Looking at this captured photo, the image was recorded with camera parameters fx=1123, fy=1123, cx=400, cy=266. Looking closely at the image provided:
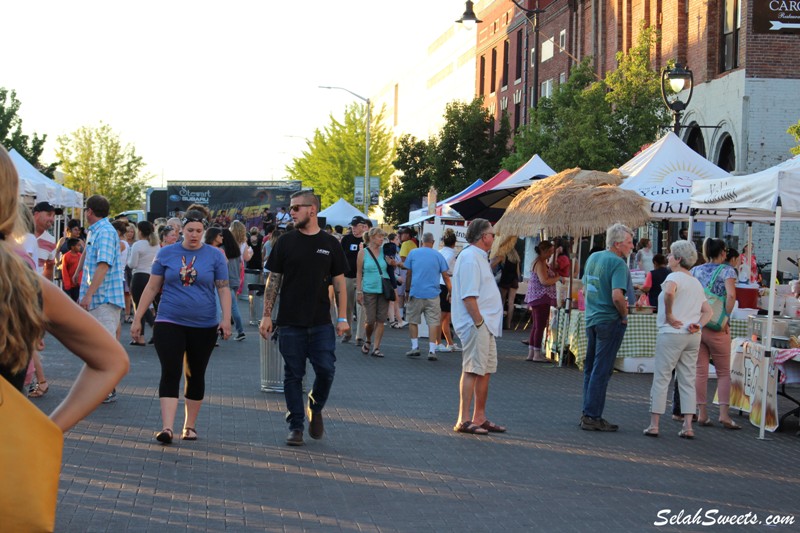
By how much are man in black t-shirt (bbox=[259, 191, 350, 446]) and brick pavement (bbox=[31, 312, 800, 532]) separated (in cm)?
42

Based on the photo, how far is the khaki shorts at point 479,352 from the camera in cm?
989

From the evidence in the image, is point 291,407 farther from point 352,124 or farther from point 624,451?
point 352,124

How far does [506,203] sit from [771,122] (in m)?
8.41

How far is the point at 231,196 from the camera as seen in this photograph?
1991 inches

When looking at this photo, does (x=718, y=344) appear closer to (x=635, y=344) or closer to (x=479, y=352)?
(x=479, y=352)

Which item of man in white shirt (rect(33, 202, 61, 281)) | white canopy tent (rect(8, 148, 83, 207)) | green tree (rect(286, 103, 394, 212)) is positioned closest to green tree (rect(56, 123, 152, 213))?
green tree (rect(286, 103, 394, 212))

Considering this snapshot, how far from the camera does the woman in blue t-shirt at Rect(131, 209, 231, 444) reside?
29.7 feet

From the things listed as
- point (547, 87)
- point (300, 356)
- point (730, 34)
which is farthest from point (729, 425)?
point (547, 87)

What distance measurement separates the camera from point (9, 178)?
2715 mm

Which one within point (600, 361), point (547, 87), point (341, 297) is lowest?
point (600, 361)

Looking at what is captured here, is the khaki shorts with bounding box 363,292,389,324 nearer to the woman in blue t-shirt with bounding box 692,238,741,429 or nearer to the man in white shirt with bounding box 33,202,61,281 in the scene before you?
the man in white shirt with bounding box 33,202,61,281

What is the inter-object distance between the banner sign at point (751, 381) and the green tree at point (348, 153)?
62.8m

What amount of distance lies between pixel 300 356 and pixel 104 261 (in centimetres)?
252

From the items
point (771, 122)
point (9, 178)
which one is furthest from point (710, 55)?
point (9, 178)
